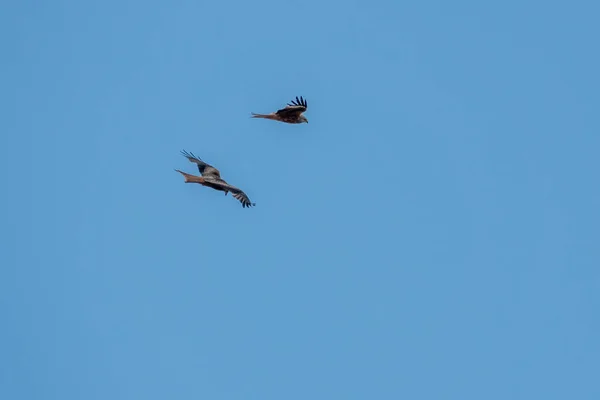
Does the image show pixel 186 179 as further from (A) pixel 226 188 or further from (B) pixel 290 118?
(B) pixel 290 118

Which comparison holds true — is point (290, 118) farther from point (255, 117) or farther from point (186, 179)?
point (186, 179)

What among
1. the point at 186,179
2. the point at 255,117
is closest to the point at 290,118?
the point at 255,117

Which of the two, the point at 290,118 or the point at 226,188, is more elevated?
the point at 290,118

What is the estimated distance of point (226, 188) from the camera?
4325 centimetres

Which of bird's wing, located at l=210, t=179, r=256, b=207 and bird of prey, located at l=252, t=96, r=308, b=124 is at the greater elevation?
bird of prey, located at l=252, t=96, r=308, b=124

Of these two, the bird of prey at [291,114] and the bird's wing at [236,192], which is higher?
the bird of prey at [291,114]

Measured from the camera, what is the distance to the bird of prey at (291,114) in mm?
44156

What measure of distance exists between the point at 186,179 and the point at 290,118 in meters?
4.91

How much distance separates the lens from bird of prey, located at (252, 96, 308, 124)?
145 ft

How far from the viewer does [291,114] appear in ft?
147

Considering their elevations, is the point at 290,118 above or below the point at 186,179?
above

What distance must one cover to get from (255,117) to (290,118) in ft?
5.09

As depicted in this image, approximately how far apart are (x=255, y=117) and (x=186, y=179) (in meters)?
3.61

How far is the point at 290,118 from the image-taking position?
45.1m
